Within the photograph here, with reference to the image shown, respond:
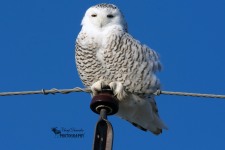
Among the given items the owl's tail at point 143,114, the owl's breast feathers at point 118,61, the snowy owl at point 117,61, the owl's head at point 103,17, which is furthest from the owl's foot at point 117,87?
the owl's head at point 103,17

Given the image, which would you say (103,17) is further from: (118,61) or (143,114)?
(143,114)

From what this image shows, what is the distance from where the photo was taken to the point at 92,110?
442 cm

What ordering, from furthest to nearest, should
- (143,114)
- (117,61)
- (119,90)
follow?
(143,114) → (117,61) → (119,90)

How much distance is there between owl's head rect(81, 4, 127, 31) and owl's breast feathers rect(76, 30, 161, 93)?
0.68 feet

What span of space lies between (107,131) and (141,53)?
252cm

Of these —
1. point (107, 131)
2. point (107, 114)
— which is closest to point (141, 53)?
point (107, 114)

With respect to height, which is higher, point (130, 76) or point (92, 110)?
point (130, 76)

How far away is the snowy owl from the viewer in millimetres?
6254

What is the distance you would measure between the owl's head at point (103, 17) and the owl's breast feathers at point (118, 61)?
0.21 meters

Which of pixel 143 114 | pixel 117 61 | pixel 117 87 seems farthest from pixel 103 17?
pixel 143 114

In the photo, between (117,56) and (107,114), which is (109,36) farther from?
(107,114)

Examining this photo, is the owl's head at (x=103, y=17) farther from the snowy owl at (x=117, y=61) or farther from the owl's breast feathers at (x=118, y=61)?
the owl's breast feathers at (x=118, y=61)

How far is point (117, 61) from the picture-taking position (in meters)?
6.25

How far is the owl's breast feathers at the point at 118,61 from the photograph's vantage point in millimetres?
6254
